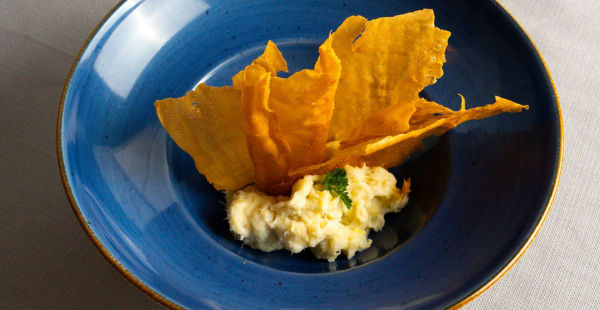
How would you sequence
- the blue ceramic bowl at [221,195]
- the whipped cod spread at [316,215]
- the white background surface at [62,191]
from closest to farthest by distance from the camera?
the blue ceramic bowl at [221,195], the whipped cod spread at [316,215], the white background surface at [62,191]

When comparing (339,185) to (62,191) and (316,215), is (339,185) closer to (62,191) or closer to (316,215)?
(316,215)

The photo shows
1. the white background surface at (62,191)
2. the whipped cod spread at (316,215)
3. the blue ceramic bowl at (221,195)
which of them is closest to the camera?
the blue ceramic bowl at (221,195)

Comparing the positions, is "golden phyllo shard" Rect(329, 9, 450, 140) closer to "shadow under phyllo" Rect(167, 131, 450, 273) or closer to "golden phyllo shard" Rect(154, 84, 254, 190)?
"shadow under phyllo" Rect(167, 131, 450, 273)

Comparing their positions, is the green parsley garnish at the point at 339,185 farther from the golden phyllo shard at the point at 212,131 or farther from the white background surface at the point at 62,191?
the white background surface at the point at 62,191

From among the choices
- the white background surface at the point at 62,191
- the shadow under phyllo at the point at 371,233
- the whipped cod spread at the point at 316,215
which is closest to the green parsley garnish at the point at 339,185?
the whipped cod spread at the point at 316,215

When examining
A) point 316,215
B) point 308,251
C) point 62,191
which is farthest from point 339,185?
point 62,191

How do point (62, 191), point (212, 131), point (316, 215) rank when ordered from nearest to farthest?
point (316, 215), point (212, 131), point (62, 191)

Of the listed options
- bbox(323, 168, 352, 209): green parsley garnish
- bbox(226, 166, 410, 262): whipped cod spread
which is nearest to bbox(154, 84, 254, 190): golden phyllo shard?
bbox(226, 166, 410, 262): whipped cod spread
